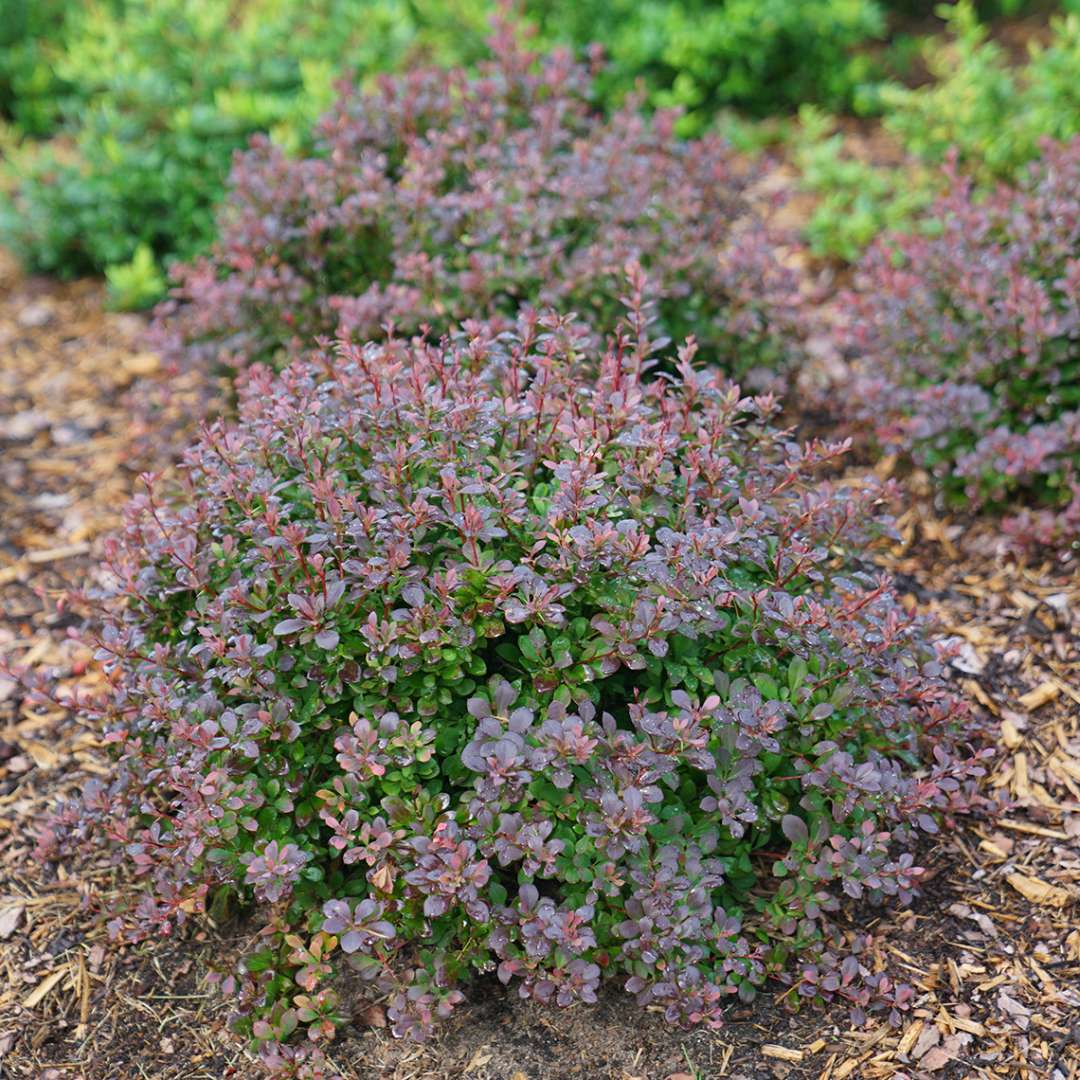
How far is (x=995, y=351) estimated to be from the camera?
3352 millimetres

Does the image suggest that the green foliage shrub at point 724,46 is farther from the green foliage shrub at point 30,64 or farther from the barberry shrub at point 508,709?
the barberry shrub at point 508,709

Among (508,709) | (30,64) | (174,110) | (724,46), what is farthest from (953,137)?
(30,64)

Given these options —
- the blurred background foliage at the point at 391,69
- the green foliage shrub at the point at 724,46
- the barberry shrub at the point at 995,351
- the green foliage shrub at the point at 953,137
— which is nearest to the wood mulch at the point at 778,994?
the barberry shrub at the point at 995,351

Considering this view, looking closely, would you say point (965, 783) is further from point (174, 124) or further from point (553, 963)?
point (174, 124)

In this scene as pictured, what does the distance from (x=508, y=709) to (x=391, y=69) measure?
3538 mm

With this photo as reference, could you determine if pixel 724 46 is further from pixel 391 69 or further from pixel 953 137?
pixel 391 69

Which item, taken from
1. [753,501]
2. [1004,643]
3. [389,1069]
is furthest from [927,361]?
[389,1069]

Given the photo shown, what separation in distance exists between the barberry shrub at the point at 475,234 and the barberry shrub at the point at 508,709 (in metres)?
0.87

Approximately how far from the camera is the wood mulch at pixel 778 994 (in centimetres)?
227

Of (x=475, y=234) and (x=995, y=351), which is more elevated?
(x=475, y=234)

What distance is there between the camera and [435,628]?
7.17 feet

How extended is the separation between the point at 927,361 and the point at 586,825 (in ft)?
6.86

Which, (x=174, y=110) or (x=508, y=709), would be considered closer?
(x=508, y=709)

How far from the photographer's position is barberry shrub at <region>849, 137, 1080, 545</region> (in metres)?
3.26
